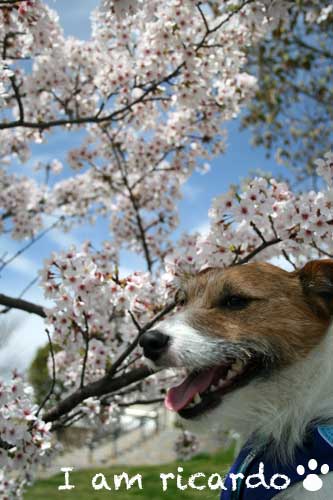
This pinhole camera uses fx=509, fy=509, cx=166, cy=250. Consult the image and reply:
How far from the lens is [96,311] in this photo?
4.54 meters

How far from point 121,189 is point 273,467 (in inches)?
308

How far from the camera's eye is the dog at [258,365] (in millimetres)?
2322

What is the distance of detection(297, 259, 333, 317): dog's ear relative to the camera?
8.29 ft

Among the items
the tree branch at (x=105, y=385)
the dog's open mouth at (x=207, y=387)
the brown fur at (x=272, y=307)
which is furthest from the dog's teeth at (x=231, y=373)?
the tree branch at (x=105, y=385)

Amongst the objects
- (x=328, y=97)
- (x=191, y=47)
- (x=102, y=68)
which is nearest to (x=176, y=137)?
(x=102, y=68)

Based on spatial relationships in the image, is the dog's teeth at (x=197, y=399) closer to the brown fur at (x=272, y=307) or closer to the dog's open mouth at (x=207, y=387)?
the dog's open mouth at (x=207, y=387)

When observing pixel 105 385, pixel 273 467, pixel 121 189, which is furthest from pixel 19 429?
pixel 121 189

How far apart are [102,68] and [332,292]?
6.08 m

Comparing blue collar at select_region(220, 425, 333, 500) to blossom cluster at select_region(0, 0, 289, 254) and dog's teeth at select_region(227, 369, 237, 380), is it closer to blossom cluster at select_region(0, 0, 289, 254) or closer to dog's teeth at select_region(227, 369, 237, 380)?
dog's teeth at select_region(227, 369, 237, 380)

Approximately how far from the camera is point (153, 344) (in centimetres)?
231

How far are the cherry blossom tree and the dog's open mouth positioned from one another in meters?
1.10

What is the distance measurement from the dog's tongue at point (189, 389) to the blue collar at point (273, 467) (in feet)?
1.29

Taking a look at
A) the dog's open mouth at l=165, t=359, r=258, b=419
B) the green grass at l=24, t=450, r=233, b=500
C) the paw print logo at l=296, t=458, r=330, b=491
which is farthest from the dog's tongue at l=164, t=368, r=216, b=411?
the green grass at l=24, t=450, r=233, b=500

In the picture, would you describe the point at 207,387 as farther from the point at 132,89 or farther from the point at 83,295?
the point at 132,89
